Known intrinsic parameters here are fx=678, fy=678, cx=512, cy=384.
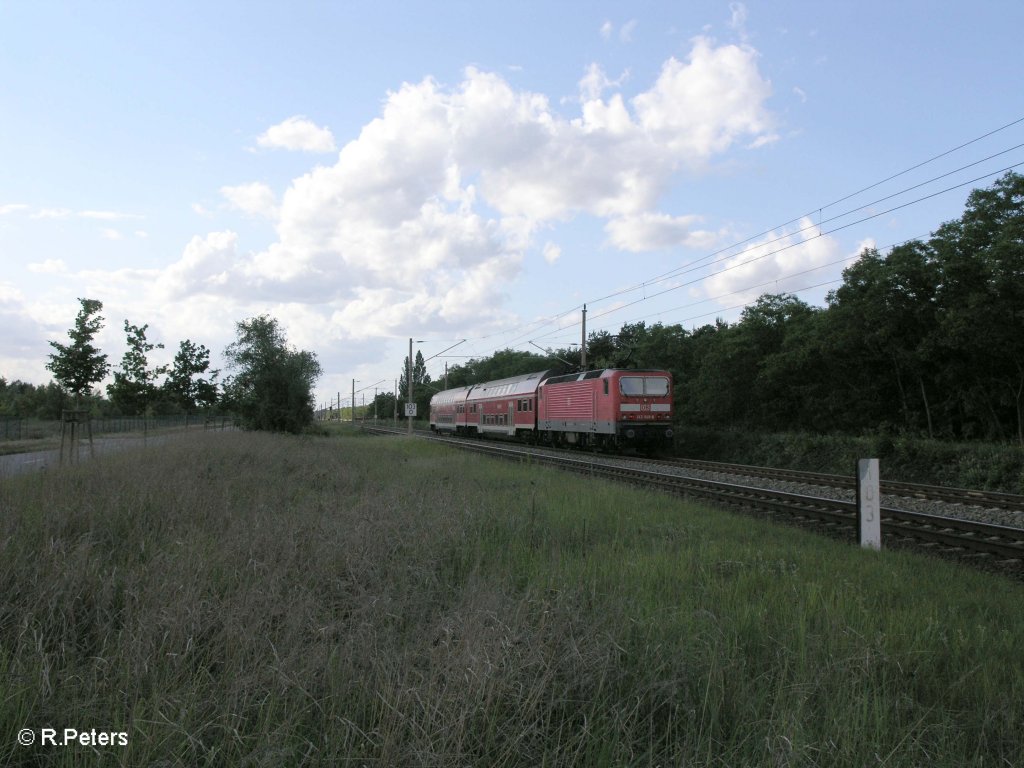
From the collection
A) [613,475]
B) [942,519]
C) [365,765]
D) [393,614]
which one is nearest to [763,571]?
[393,614]

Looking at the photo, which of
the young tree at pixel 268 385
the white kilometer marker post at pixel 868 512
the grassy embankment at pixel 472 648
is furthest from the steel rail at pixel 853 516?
the young tree at pixel 268 385

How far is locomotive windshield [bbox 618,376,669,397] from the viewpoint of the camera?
26.1m

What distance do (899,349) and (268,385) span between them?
31752 millimetres

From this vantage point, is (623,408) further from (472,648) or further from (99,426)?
(99,426)

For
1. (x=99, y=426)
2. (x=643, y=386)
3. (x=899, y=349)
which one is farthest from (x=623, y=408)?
(x=99, y=426)

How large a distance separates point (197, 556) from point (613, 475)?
14350 mm

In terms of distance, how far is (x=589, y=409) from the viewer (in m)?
28.3

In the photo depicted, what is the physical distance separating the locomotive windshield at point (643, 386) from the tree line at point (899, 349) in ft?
24.0

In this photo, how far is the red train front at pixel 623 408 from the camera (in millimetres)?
26031

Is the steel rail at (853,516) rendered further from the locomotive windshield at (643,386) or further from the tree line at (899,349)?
the tree line at (899,349)

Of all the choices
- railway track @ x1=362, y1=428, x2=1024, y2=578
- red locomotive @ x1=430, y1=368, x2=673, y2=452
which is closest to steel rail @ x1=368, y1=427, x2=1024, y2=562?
railway track @ x1=362, y1=428, x2=1024, y2=578

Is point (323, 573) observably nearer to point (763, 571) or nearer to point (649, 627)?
point (649, 627)

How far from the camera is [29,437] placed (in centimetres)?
3691

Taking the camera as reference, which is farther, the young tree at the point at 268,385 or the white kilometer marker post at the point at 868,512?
the young tree at the point at 268,385
